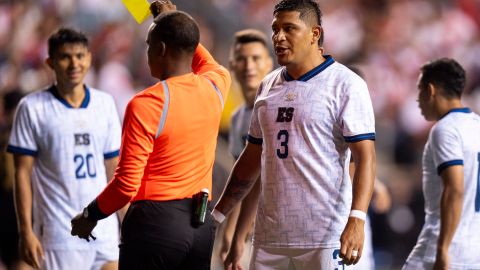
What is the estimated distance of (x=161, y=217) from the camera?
5223 millimetres

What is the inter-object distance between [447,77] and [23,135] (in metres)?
3.03

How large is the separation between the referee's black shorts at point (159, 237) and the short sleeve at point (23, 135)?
86.4 inches

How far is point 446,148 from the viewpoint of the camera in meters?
6.63

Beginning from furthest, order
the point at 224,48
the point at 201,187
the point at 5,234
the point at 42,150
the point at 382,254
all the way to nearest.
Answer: the point at 224,48 < the point at 382,254 < the point at 5,234 < the point at 42,150 < the point at 201,187

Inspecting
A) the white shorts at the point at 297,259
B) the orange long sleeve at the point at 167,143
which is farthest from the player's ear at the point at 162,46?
the white shorts at the point at 297,259

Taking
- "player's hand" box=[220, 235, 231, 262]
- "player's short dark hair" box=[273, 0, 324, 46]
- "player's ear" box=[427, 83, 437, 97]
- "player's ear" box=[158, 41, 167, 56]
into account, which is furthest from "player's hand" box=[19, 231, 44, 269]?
"player's ear" box=[427, 83, 437, 97]

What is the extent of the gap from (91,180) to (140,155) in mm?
2396

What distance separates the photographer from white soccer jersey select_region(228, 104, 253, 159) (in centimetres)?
830

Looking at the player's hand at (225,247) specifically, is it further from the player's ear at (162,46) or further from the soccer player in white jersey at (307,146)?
the player's ear at (162,46)

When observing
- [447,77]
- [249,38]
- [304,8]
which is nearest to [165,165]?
[304,8]

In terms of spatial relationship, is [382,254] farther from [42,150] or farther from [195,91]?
Answer: [195,91]

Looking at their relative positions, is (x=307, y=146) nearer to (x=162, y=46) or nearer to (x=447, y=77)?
(x=162, y=46)

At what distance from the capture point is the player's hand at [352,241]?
4.99 metres

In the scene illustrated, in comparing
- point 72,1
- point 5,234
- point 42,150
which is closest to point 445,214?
point 42,150
